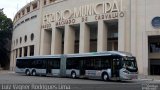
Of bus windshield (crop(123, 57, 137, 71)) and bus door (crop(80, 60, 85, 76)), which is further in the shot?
bus door (crop(80, 60, 85, 76))

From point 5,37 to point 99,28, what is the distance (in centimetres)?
4695

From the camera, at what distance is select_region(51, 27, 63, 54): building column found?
185 ft

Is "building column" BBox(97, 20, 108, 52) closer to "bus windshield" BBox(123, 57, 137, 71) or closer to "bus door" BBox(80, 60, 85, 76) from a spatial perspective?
"bus door" BBox(80, 60, 85, 76)

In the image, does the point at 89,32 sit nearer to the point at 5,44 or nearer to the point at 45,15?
the point at 45,15

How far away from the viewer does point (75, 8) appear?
174ft

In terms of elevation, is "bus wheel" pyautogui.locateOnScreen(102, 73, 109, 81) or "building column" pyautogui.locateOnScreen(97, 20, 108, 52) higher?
"building column" pyautogui.locateOnScreen(97, 20, 108, 52)

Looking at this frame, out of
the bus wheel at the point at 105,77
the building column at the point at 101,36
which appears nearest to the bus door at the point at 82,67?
the bus wheel at the point at 105,77

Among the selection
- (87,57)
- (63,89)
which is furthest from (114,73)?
(63,89)

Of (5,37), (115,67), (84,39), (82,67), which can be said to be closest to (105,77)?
(115,67)

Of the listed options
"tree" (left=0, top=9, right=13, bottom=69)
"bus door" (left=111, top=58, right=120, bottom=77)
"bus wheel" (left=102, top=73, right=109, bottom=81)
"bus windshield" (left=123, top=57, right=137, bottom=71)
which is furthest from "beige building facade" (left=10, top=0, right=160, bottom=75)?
"tree" (left=0, top=9, right=13, bottom=69)

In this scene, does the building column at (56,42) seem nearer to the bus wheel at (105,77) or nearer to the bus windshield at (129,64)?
the bus wheel at (105,77)

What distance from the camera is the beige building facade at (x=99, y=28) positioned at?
146 feet

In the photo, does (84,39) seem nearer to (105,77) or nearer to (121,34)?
(121,34)

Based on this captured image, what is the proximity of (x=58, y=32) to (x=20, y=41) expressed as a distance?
19087mm
